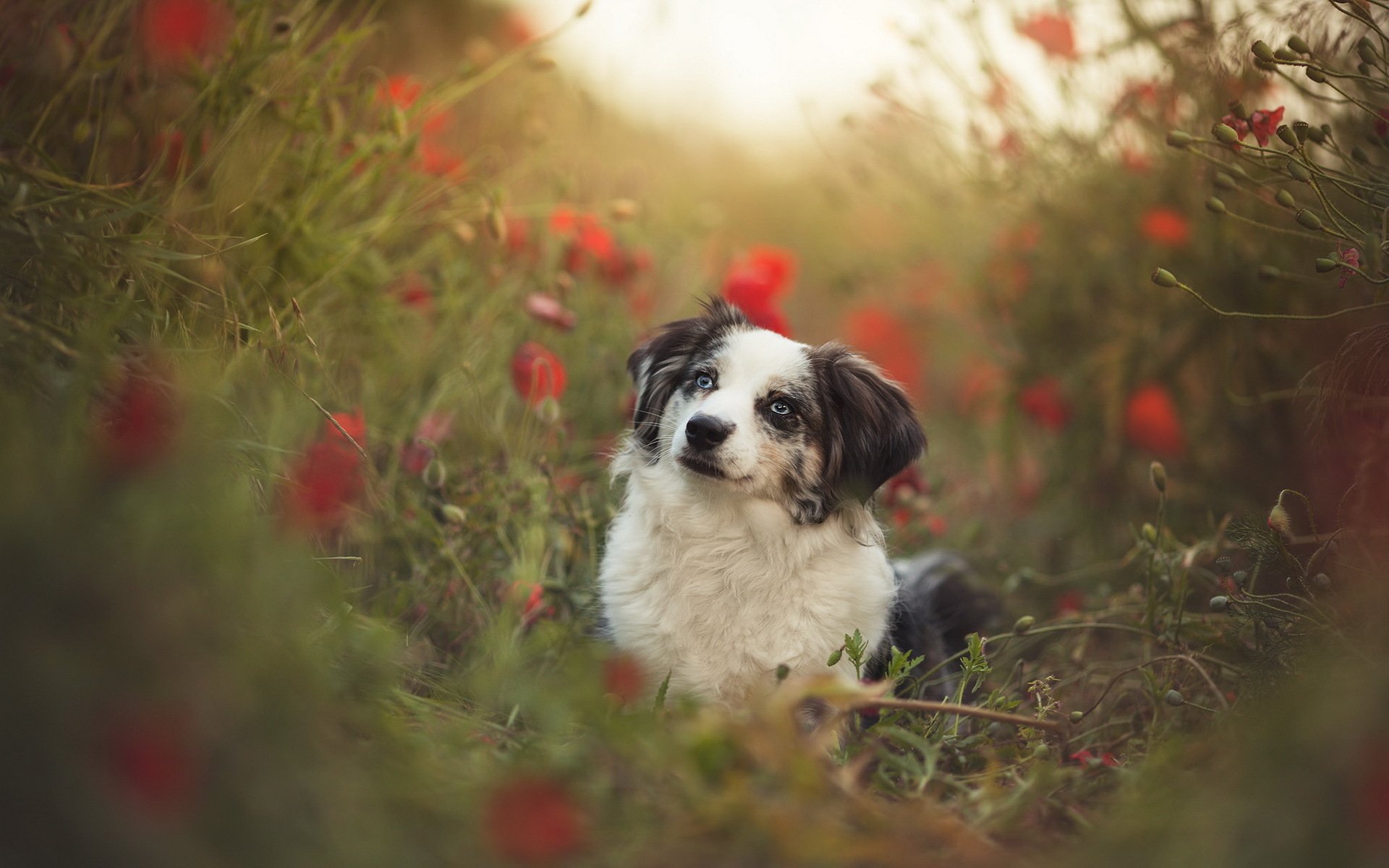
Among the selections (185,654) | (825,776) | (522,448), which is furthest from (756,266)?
(185,654)

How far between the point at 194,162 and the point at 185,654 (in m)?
2.10

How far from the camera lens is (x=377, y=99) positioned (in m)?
3.26

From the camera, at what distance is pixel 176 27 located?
2355 mm

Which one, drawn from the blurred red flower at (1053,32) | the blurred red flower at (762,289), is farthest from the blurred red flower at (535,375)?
the blurred red flower at (1053,32)

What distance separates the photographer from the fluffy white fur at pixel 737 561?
2658 millimetres

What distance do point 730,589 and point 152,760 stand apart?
6.21 feet

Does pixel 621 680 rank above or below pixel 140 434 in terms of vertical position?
below

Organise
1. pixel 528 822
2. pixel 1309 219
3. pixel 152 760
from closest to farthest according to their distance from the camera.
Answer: pixel 152 760
pixel 528 822
pixel 1309 219

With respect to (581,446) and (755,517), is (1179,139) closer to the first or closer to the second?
(755,517)

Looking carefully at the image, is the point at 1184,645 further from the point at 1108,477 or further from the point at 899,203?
the point at 899,203

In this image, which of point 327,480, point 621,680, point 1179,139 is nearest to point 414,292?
point 327,480

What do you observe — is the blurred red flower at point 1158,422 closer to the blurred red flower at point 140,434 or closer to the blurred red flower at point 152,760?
the blurred red flower at point 140,434

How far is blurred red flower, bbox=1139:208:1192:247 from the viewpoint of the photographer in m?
3.59

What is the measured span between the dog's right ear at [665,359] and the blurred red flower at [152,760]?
2036 mm
